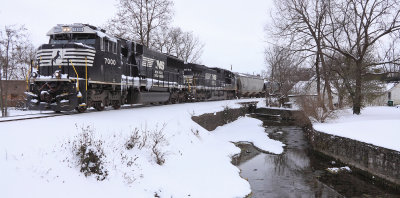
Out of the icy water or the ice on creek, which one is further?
the ice on creek

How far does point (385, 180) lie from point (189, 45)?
41.5 m

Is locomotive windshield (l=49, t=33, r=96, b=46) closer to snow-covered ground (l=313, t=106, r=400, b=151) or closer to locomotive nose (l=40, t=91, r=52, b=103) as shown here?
locomotive nose (l=40, t=91, r=52, b=103)

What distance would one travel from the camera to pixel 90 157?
20.1 ft

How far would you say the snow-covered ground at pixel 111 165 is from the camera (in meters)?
5.04

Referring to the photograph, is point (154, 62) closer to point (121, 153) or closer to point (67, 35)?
Answer: point (67, 35)

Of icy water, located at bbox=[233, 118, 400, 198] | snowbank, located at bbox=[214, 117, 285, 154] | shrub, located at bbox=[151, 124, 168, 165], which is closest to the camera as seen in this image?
shrub, located at bbox=[151, 124, 168, 165]

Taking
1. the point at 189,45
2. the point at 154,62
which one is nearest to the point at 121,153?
the point at 154,62

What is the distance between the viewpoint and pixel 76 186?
17.6 ft

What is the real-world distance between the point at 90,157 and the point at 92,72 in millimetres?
5788

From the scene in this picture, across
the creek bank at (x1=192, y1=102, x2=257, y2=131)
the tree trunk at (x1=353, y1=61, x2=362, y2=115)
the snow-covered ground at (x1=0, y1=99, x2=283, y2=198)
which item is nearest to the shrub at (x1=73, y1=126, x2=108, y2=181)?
the snow-covered ground at (x1=0, y1=99, x2=283, y2=198)

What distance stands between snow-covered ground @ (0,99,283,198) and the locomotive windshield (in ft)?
12.6

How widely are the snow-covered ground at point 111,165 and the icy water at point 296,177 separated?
96 cm

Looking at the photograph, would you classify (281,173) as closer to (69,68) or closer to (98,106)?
(98,106)

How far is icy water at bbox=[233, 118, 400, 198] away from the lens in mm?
8500
